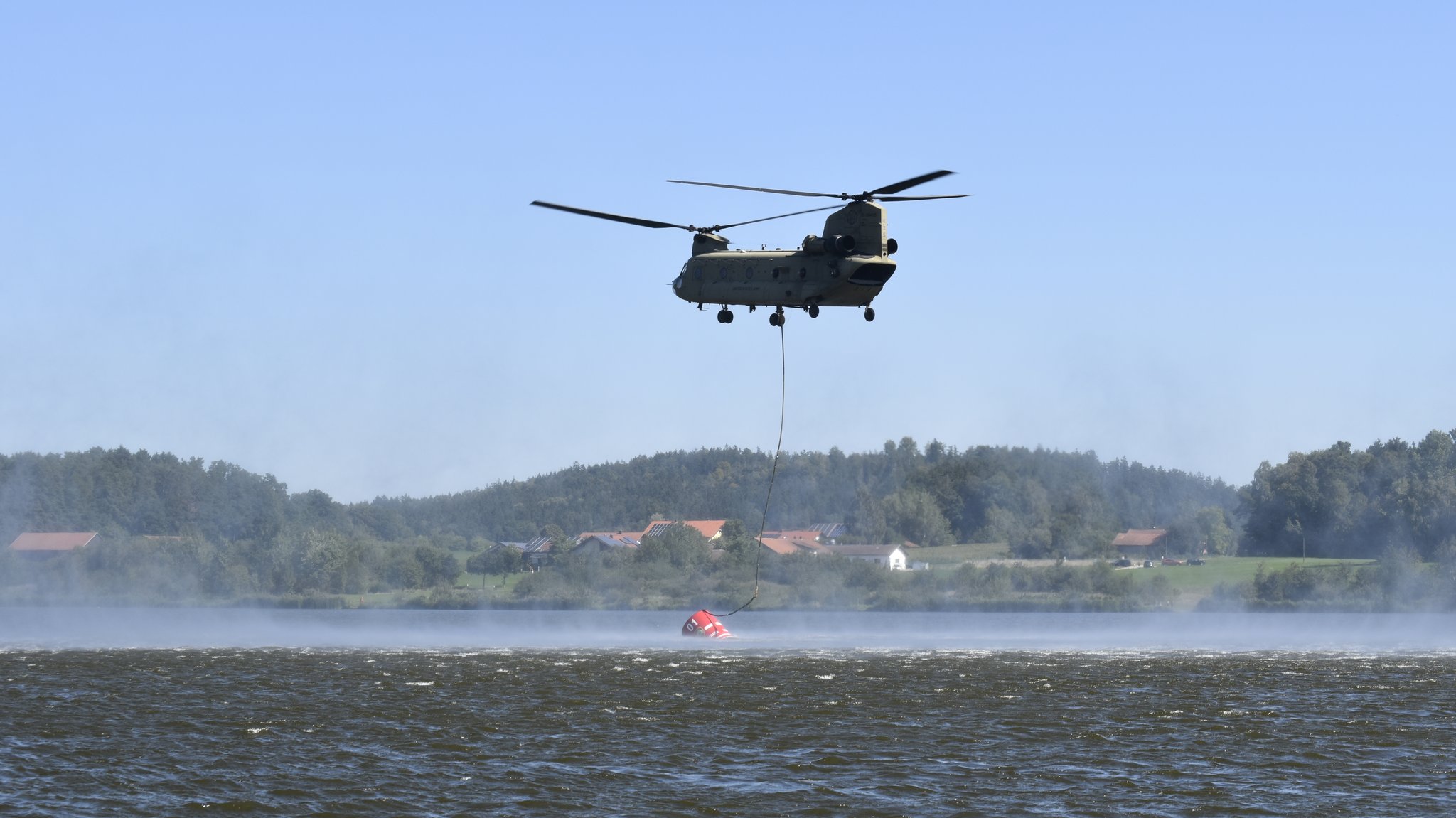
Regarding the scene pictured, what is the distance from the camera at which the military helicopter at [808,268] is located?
4072 cm

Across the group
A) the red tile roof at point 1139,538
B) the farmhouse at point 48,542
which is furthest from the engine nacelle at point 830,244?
the farmhouse at point 48,542

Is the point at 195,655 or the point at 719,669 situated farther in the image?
the point at 195,655

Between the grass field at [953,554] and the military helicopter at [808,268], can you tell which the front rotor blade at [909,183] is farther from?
the grass field at [953,554]

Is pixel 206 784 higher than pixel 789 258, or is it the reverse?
pixel 789 258

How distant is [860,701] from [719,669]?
1789cm

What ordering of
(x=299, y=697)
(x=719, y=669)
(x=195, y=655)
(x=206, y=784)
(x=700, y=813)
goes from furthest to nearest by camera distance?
(x=195, y=655) < (x=719, y=669) < (x=299, y=697) < (x=206, y=784) < (x=700, y=813)

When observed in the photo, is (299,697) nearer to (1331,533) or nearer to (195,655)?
(195,655)

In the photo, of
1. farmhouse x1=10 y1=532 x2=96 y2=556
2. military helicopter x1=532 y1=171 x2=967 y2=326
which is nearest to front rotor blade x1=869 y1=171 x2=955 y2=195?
military helicopter x1=532 y1=171 x2=967 y2=326

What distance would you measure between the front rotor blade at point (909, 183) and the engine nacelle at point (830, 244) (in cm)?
159

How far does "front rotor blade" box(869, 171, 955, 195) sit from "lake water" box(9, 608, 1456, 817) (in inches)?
551

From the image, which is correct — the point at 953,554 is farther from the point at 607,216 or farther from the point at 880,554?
the point at 607,216

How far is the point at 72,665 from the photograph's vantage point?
7206 centimetres

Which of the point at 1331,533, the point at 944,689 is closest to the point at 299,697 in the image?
the point at 944,689

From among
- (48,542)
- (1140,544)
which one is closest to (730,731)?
(1140,544)
